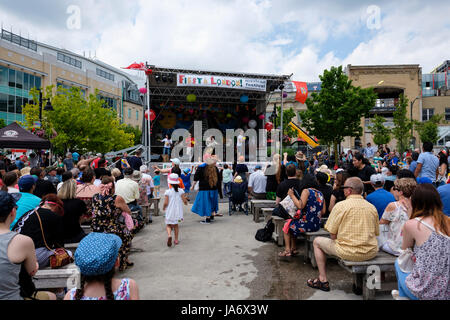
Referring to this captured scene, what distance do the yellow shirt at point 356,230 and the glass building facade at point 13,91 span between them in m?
29.9

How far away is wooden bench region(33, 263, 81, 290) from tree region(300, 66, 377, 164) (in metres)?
21.6

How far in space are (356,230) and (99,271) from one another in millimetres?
2856

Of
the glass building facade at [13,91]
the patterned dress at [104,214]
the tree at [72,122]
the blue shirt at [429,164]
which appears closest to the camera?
the patterned dress at [104,214]

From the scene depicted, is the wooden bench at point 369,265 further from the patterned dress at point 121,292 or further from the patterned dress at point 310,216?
the patterned dress at point 121,292

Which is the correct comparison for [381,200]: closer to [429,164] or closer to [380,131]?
[429,164]

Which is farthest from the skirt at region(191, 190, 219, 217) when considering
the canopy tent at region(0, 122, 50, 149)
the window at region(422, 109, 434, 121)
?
the window at region(422, 109, 434, 121)

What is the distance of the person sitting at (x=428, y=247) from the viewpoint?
2391mm

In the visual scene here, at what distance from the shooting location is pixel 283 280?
13.4 feet

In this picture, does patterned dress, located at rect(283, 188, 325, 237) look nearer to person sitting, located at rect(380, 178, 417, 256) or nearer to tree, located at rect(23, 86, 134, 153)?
person sitting, located at rect(380, 178, 417, 256)

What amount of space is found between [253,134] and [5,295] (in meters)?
18.2

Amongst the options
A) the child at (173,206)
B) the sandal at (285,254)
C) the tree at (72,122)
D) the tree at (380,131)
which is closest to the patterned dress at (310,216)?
the sandal at (285,254)

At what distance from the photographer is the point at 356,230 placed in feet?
11.3

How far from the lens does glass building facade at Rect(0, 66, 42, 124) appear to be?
2623 cm
